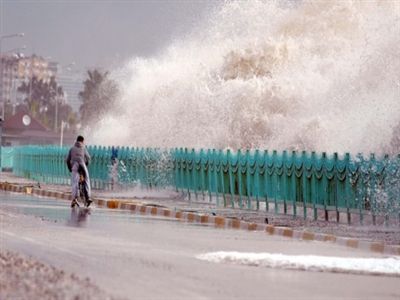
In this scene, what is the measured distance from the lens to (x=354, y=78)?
140ft

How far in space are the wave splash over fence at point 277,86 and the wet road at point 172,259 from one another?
10.8 meters

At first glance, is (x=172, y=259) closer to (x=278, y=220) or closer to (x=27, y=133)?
(x=278, y=220)

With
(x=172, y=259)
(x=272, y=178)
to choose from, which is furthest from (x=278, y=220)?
(x=172, y=259)

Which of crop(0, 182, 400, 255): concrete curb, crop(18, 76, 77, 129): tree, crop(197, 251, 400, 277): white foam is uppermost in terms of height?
crop(18, 76, 77, 129): tree

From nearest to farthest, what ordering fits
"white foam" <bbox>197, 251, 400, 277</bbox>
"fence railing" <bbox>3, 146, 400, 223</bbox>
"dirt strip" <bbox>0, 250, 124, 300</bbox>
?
"dirt strip" <bbox>0, 250, 124, 300</bbox> < "white foam" <bbox>197, 251, 400, 277</bbox> < "fence railing" <bbox>3, 146, 400, 223</bbox>

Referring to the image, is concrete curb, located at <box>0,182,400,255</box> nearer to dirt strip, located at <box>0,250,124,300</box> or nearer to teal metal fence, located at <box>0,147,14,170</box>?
dirt strip, located at <box>0,250,124,300</box>

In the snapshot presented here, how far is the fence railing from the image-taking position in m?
23.2

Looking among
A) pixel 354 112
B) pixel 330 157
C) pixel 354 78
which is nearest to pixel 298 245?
pixel 330 157

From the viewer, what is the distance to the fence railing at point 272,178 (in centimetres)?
2320

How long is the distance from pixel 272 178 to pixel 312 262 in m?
13.1

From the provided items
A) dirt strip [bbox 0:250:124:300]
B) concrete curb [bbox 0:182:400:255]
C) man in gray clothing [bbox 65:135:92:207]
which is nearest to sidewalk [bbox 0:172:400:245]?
concrete curb [bbox 0:182:400:255]

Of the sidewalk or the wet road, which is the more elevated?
the sidewalk

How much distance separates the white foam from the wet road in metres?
0.21

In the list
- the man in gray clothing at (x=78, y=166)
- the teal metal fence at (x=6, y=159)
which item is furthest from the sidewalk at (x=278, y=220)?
the teal metal fence at (x=6, y=159)
